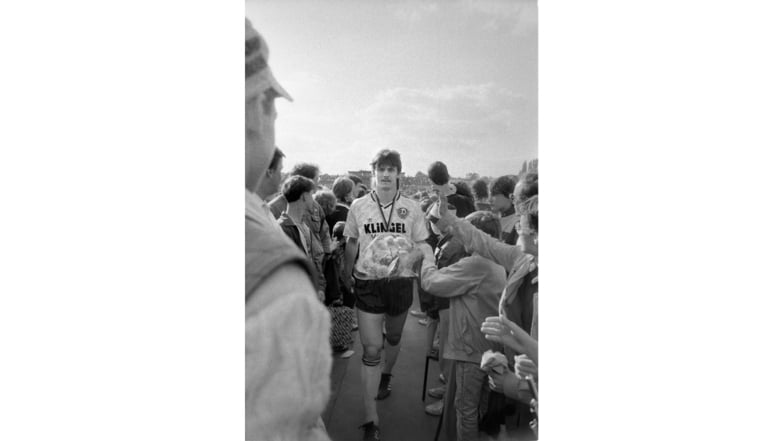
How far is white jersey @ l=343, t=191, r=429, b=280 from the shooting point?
6.34 ft

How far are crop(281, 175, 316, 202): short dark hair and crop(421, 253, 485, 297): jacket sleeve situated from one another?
53 cm

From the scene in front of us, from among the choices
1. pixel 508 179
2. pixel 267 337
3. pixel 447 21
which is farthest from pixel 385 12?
pixel 267 337

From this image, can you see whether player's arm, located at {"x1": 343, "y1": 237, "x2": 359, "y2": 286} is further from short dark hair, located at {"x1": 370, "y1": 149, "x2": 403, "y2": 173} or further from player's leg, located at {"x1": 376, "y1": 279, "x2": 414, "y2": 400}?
short dark hair, located at {"x1": 370, "y1": 149, "x2": 403, "y2": 173}

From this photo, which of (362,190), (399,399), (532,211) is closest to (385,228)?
(362,190)

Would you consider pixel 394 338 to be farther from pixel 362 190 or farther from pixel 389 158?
pixel 389 158

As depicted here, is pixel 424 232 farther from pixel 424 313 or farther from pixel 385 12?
pixel 385 12

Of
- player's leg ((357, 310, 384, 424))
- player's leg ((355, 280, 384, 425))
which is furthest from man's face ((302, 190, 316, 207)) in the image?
player's leg ((357, 310, 384, 424))

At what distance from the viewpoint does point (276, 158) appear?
5.92 feet

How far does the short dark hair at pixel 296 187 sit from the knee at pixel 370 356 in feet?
2.12

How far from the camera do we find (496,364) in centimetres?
197

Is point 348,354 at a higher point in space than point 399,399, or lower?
higher

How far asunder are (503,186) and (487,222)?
0.15 m

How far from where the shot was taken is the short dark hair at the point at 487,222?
1.96 m

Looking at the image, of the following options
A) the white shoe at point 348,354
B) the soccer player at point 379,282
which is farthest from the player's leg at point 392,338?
the white shoe at point 348,354
